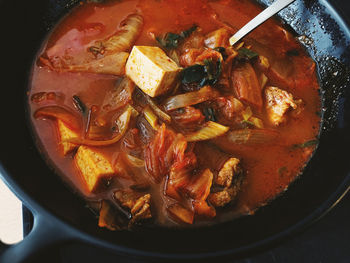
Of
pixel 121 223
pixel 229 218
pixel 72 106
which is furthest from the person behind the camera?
pixel 72 106

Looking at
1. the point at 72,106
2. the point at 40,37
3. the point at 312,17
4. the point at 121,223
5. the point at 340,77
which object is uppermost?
the point at 312,17

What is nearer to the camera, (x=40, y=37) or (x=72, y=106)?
(x=72, y=106)

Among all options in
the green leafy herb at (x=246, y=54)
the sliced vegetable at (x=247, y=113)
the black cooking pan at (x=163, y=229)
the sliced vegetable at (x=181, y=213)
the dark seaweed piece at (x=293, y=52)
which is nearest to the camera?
the black cooking pan at (x=163, y=229)

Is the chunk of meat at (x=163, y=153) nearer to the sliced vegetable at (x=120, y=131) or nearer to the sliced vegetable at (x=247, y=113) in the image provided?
the sliced vegetable at (x=120, y=131)

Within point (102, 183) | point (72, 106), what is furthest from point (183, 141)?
point (72, 106)

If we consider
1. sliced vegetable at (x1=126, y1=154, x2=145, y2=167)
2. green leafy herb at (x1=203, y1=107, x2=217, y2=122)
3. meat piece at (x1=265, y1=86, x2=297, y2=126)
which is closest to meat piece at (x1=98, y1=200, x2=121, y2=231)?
sliced vegetable at (x1=126, y1=154, x2=145, y2=167)

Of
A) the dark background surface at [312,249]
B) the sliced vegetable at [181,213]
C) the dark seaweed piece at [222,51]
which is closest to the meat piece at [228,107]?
the dark seaweed piece at [222,51]

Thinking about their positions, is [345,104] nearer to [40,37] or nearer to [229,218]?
[229,218]
